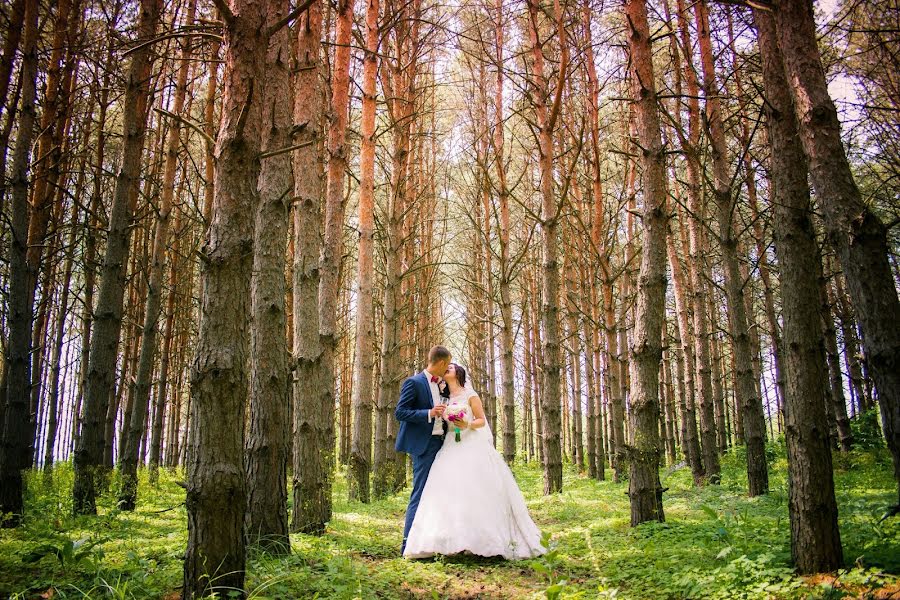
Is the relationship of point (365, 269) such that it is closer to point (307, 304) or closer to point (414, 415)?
point (307, 304)

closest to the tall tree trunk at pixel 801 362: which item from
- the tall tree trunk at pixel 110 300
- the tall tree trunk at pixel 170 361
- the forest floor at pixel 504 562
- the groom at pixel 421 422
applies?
the forest floor at pixel 504 562

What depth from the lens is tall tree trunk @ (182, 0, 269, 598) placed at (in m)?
2.71

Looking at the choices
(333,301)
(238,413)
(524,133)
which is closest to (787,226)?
(238,413)

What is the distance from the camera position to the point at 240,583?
2812mm

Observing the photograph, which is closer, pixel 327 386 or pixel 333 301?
pixel 333 301

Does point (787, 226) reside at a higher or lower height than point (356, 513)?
higher

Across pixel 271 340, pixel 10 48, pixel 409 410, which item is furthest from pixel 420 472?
pixel 10 48

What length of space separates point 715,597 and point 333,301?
4.99 metres

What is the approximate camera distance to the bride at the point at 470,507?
15.0ft

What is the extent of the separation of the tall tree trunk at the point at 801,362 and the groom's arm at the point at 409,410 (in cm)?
298

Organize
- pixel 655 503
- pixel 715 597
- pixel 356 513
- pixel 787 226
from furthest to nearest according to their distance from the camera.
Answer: pixel 356 513 → pixel 655 503 → pixel 787 226 → pixel 715 597

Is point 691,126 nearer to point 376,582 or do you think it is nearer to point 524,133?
point 524,133

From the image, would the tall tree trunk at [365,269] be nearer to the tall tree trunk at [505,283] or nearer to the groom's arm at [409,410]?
the tall tree trunk at [505,283]

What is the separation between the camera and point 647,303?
17.2 ft
